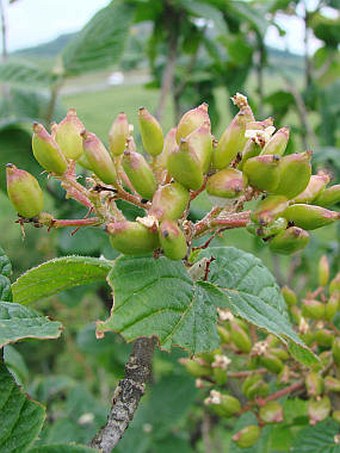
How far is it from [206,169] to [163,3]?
1.67 metres

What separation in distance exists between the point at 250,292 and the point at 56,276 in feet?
1.06

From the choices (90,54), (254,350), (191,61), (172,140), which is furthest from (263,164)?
(191,61)

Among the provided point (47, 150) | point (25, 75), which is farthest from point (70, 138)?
point (25, 75)

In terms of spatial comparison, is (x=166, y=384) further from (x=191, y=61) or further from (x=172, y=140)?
(x=172, y=140)

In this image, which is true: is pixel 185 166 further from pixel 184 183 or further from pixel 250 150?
pixel 250 150

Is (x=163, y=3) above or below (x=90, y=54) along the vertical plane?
above

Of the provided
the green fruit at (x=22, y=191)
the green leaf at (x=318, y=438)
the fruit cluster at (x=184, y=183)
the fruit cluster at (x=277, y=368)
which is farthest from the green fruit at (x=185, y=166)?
the green leaf at (x=318, y=438)

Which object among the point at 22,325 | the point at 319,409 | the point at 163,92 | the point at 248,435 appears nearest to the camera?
the point at 22,325

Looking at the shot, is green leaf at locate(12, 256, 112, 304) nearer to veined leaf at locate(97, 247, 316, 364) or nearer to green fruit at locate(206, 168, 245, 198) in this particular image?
veined leaf at locate(97, 247, 316, 364)

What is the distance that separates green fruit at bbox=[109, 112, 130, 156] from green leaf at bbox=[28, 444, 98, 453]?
0.46 metres

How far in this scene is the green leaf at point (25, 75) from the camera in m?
2.54

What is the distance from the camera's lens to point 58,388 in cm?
251

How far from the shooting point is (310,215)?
3.30ft

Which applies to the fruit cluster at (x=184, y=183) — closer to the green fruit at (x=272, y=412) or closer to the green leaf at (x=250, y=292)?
the green leaf at (x=250, y=292)
